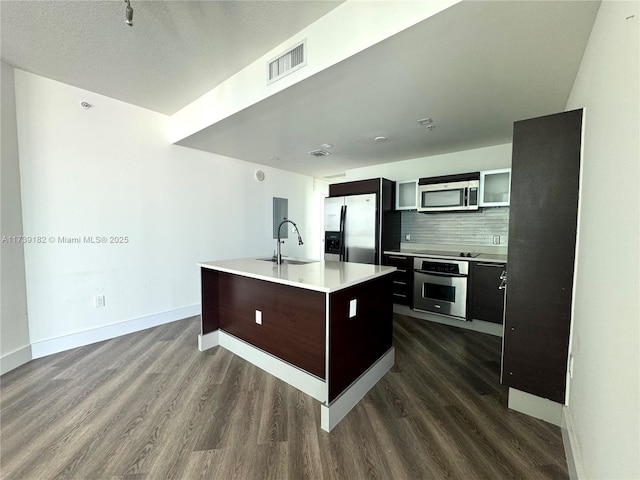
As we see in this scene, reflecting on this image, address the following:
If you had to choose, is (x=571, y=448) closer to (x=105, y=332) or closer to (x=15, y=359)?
(x=105, y=332)

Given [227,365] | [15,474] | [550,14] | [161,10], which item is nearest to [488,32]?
[550,14]

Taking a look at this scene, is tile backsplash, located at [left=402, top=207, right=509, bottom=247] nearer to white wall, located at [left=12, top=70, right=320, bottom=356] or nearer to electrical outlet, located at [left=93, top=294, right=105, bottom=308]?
white wall, located at [left=12, top=70, right=320, bottom=356]

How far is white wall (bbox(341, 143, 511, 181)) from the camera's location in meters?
3.66

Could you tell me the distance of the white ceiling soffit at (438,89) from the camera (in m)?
1.41

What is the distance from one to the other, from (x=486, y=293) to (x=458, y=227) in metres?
1.18

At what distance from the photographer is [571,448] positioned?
1.37 metres

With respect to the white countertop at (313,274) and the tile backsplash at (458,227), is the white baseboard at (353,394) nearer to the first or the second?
the white countertop at (313,274)

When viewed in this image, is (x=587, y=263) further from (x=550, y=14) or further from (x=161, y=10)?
(x=161, y=10)

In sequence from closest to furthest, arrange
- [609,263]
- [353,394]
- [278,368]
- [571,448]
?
[609,263]
[571,448]
[353,394]
[278,368]

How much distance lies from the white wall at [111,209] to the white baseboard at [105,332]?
2 centimetres

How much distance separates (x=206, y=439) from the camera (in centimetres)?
157

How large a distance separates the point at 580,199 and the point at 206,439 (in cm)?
270

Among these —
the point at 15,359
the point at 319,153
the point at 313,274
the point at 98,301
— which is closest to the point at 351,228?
the point at 319,153

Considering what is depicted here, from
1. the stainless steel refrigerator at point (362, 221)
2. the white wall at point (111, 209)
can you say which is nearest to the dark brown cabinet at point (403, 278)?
the stainless steel refrigerator at point (362, 221)
